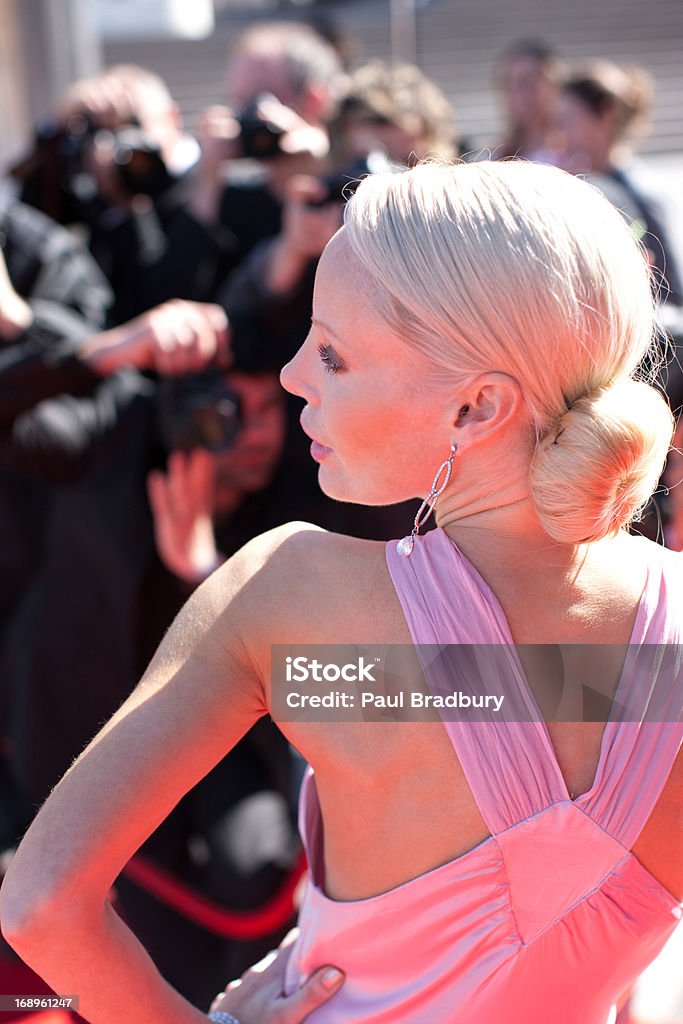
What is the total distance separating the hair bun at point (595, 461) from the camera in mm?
833

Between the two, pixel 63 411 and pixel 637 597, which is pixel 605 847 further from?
pixel 63 411

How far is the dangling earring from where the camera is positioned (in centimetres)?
86

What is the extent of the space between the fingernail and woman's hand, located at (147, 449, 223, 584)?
1325 mm

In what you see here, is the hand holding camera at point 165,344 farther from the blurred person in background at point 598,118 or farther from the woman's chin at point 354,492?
the blurred person in background at point 598,118

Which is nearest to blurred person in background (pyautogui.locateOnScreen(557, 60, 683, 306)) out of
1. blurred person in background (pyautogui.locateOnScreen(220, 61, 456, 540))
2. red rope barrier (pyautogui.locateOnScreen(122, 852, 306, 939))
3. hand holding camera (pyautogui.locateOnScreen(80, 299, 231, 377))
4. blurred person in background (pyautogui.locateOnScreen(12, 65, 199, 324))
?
blurred person in background (pyautogui.locateOnScreen(12, 65, 199, 324))

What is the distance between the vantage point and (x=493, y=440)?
88cm

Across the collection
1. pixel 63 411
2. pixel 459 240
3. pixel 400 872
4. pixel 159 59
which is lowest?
pixel 159 59

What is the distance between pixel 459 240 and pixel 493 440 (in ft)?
0.51

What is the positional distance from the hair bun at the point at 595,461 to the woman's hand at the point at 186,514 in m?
1.44

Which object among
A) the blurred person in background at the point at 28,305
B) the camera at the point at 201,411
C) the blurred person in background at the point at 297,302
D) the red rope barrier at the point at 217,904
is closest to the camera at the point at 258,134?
the blurred person in background at the point at 297,302

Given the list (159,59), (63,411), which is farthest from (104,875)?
(159,59)

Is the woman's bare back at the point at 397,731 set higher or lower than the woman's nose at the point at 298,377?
lower

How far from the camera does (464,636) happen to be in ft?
2.81

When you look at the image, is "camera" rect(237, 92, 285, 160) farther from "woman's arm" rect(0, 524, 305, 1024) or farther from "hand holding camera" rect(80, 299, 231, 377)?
"woman's arm" rect(0, 524, 305, 1024)
